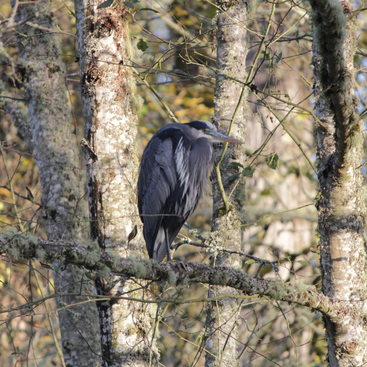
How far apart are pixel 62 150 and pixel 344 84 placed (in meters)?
2.83

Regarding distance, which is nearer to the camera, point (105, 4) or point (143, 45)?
point (105, 4)

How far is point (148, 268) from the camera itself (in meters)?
2.49

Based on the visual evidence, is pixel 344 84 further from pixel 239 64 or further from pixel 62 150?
pixel 62 150

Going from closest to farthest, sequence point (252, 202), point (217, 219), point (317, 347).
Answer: point (217, 219) < point (317, 347) < point (252, 202)

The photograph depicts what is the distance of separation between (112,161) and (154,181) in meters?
1.26

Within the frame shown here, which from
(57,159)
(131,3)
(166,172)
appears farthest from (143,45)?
(57,159)

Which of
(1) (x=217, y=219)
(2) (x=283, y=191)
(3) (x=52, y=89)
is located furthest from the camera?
(2) (x=283, y=191)

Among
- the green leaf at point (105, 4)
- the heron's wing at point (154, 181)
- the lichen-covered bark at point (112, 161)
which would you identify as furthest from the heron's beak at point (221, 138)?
the green leaf at point (105, 4)

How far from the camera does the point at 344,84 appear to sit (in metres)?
2.27

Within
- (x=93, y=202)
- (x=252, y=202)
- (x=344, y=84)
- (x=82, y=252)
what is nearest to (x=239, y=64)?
(x=93, y=202)

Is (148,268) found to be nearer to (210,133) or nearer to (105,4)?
(105,4)

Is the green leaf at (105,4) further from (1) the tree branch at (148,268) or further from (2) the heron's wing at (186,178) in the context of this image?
(2) the heron's wing at (186,178)

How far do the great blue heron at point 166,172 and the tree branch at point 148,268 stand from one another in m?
1.75

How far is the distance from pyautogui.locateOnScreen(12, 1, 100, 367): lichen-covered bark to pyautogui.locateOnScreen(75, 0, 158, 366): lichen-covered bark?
117 cm
